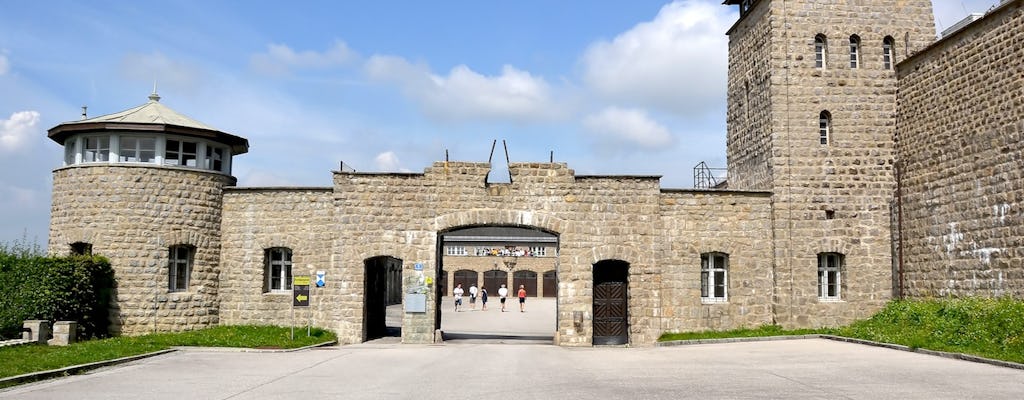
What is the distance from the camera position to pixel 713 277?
20688 mm

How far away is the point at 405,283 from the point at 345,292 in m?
1.57

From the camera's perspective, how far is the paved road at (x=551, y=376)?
1069 cm

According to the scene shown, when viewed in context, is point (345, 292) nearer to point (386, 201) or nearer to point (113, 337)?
point (386, 201)

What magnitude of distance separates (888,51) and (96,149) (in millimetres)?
21149

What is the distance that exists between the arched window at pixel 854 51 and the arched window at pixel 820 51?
76 cm

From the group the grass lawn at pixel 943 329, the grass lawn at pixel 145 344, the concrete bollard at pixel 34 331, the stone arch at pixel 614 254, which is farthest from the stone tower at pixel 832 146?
the concrete bollard at pixel 34 331

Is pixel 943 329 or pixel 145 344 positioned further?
pixel 145 344

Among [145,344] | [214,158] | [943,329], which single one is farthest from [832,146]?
[145,344]

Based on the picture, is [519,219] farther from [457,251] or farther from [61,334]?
[457,251]

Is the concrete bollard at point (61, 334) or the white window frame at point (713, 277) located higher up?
the white window frame at point (713, 277)

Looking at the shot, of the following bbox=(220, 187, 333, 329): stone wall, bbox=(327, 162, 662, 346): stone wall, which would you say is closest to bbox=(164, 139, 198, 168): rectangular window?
bbox=(220, 187, 333, 329): stone wall

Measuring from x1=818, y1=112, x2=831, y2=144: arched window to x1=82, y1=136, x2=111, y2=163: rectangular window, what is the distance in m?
18.6

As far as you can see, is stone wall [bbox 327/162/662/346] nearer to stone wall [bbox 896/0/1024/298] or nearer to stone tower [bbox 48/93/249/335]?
stone tower [bbox 48/93/249/335]

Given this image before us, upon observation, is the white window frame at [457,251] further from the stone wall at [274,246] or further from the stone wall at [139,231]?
the stone wall at [139,231]
